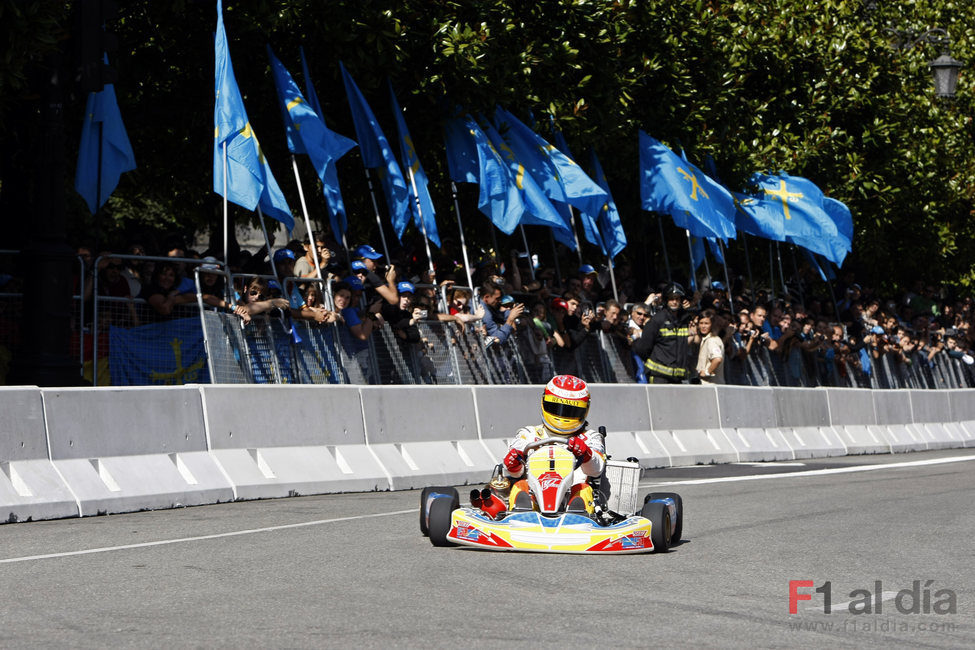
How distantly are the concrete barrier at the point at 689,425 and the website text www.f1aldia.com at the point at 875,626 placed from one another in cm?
1273

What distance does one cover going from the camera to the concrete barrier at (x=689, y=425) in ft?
65.1

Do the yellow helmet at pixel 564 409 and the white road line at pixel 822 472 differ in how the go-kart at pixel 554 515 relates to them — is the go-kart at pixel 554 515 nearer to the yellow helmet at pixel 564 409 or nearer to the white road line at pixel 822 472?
the yellow helmet at pixel 564 409

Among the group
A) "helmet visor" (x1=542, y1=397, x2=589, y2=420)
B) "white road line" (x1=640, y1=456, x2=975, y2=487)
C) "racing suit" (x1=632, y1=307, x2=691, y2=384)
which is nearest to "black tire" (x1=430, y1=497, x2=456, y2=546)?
"helmet visor" (x1=542, y1=397, x2=589, y2=420)

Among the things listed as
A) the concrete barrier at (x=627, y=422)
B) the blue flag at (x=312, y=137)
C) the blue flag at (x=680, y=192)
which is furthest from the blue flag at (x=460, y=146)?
the concrete barrier at (x=627, y=422)

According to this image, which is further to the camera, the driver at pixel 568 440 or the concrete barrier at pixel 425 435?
the concrete barrier at pixel 425 435

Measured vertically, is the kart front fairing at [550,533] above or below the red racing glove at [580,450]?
below

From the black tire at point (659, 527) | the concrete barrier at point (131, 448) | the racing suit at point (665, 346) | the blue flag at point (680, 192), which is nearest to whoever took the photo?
the black tire at point (659, 527)

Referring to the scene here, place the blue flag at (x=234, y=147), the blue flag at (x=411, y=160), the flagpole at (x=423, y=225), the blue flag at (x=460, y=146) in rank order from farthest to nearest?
the blue flag at (x=460, y=146) < the blue flag at (x=411, y=160) < the flagpole at (x=423, y=225) < the blue flag at (x=234, y=147)

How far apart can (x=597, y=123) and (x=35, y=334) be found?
13.7 meters

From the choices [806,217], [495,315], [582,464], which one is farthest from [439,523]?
[806,217]

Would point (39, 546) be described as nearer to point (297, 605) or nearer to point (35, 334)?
point (297, 605)

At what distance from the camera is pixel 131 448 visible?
1259 centimetres

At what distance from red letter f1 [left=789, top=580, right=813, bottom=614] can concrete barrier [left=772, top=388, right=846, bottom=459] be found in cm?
1474

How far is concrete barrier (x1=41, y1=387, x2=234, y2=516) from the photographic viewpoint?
12.0m
